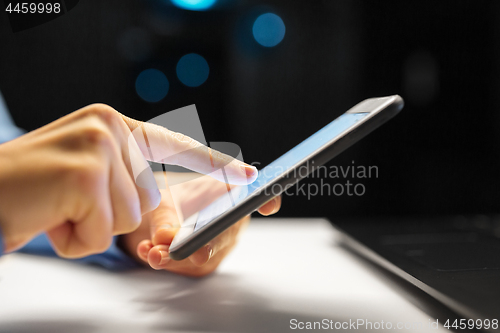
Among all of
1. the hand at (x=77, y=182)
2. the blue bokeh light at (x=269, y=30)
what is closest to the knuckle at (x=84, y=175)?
the hand at (x=77, y=182)

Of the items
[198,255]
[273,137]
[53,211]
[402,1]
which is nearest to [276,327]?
[198,255]

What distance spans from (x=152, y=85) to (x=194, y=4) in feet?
0.69

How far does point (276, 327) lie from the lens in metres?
0.31

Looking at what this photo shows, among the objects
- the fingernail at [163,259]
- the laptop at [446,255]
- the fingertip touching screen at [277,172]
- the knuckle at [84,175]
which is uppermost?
the knuckle at [84,175]

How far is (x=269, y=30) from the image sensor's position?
2.83 ft

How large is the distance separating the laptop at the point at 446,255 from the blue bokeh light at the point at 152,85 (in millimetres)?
499

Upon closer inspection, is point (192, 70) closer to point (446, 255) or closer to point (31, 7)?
point (31, 7)

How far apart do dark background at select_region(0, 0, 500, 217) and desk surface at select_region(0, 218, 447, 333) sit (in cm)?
42

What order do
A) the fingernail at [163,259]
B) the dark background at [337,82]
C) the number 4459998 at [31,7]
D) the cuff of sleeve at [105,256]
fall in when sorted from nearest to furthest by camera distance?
the fingernail at [163,259], the cuff of sleeve at [105,256], the number 4459998 at [31,7], the dark background at [337,82]

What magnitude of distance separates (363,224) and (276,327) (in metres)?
0.38

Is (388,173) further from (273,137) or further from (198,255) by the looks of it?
(198,255)

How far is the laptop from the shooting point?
0.96ft

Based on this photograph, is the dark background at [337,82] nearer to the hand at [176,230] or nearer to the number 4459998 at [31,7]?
the number 4459998 at [31,7]

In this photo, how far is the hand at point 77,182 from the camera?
0.76ft
